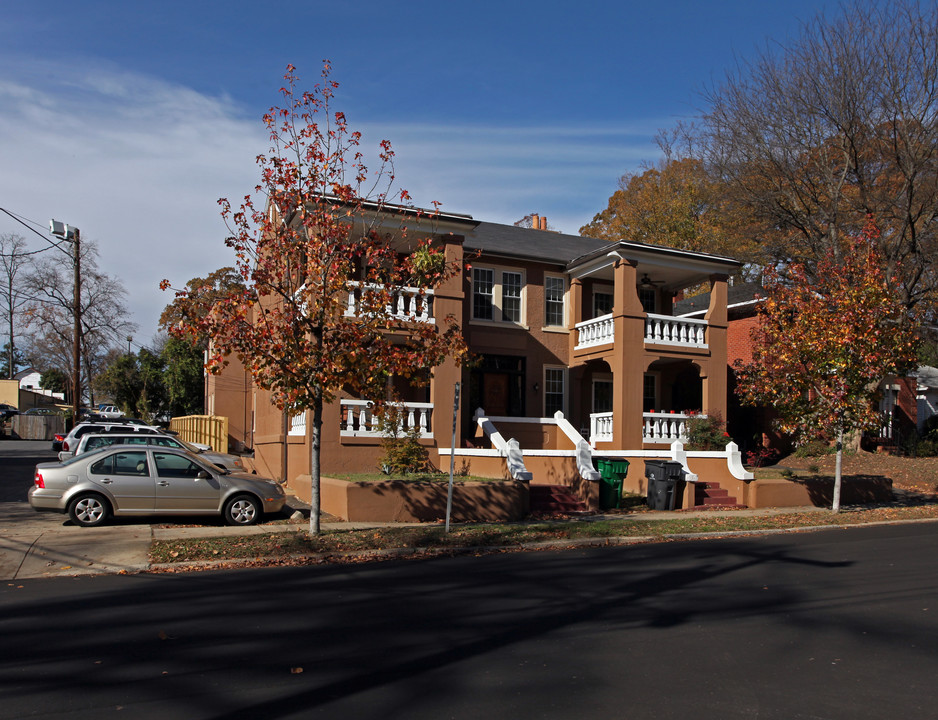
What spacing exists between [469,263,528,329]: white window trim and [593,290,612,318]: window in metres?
2.60

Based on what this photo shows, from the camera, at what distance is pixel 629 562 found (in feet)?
37.0

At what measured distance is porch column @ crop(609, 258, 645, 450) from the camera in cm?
2217

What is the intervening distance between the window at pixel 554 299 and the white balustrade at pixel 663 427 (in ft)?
14.1

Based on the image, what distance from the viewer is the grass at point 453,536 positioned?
38.0 ft

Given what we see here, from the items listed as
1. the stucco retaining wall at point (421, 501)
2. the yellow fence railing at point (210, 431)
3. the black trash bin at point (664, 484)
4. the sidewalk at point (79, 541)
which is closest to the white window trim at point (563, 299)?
the black trash bin at point (664, 484)

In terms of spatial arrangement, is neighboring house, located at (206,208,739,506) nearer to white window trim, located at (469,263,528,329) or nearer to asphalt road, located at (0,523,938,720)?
white window trim, located at (469,263,528,329)

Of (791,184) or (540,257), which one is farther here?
(791,184)

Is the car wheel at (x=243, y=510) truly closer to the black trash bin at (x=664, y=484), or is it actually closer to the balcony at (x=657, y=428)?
the black trash bin at (x=664, y=484)

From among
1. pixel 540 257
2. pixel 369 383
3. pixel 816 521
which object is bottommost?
pixel 816 521

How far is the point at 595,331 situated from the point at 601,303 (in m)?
2.24

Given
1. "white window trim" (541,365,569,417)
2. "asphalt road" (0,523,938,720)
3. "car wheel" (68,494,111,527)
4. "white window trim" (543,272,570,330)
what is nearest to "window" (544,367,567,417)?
"white window trim" (541,365,569,417)

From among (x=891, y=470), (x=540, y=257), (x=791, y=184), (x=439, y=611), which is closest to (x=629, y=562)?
(x=439, y=611)

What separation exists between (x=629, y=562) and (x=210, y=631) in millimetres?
6167

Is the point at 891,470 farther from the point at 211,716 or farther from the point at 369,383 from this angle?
the point at 211,716
